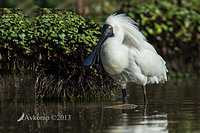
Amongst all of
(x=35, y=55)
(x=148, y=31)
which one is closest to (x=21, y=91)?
(x=35, y=55)

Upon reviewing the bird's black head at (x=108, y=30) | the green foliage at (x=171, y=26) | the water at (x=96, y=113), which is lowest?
the water at (x=96, y=113)

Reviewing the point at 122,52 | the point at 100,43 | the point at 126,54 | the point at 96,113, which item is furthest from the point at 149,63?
the point at 96,113

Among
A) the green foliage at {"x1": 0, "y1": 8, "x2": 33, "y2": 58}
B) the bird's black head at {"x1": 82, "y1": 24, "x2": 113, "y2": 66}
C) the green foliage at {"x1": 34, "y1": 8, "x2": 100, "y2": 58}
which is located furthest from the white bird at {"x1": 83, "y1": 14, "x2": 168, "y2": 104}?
the green foliage at {"x1": 0, "y1": 8, "x2": 33, "y2": 58}

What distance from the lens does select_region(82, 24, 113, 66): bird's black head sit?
9.92 metres

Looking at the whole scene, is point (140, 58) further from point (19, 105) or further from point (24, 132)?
point (24, 132)

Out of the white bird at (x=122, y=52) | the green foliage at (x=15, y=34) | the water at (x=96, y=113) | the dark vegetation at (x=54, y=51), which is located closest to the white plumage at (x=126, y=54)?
the white bird at (x=122, y=52)

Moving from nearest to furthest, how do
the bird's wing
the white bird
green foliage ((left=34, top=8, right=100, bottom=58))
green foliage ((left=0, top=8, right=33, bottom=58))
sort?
1. the white bird
2. the bird's wing
3. green foliage ((left=34, top=8, right=100, bottom=58))
4. green foliage ((left=0, top=8, right=33, bottom=58))

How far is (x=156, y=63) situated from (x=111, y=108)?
6.04ft

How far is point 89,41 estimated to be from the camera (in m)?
10.7

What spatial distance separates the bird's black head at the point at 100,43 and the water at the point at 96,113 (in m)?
0.88

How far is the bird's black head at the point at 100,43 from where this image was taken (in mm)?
9922

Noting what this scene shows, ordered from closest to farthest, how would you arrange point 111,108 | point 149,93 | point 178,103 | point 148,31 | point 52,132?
point 52,132 → point 111,108 → point 178,103 → point 149,93 → point 148,31

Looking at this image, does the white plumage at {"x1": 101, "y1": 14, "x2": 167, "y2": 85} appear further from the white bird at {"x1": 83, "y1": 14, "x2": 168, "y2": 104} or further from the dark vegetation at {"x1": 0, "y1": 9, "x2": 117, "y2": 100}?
the dark vegetation at {"x1": 0, "y1": 9, "x2": 117, "y2": 100}

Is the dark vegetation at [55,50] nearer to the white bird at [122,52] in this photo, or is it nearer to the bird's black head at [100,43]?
the bird's black head at [100,43]
